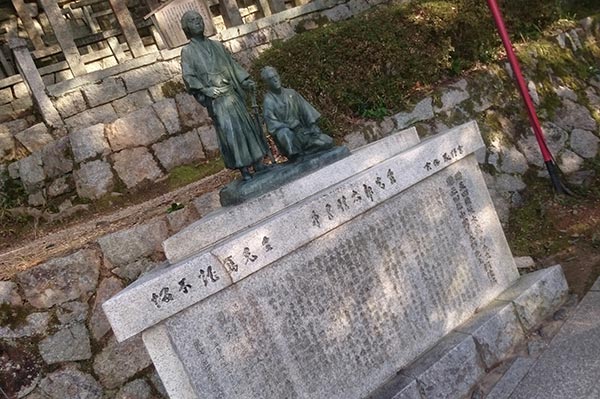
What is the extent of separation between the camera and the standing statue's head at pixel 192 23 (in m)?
3.71

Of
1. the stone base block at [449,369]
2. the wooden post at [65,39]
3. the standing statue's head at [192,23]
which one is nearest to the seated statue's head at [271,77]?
the standing statue's head at [192,23]

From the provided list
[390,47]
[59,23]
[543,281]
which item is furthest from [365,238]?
[59,23]

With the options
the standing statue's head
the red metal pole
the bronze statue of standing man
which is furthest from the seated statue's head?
the red metal pole

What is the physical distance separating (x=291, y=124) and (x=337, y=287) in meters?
1.50

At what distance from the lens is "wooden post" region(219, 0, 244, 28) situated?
9.22m

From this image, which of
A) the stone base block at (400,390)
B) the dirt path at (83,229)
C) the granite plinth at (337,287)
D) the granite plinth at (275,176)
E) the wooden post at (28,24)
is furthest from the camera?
the wooden post at (28,24)

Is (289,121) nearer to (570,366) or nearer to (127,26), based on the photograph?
(570,366)

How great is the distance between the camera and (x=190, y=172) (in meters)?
7.59

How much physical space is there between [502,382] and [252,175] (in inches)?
104

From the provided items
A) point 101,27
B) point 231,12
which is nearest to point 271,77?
point 231,12

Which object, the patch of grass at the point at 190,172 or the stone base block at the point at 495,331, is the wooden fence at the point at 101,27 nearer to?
the patch of grass at the point at 190,172

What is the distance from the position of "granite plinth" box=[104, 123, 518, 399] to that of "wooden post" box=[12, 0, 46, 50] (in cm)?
798

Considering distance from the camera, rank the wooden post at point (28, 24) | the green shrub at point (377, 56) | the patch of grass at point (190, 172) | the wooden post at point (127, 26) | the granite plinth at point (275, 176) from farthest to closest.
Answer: the wooden post at point (28, 24), the wooden post at point (127, 26), the patch of grass at point (190, 172), the green shrub at point (377, 56), the granite plinth at point (275, 176)

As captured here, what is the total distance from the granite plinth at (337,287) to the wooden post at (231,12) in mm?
6618
